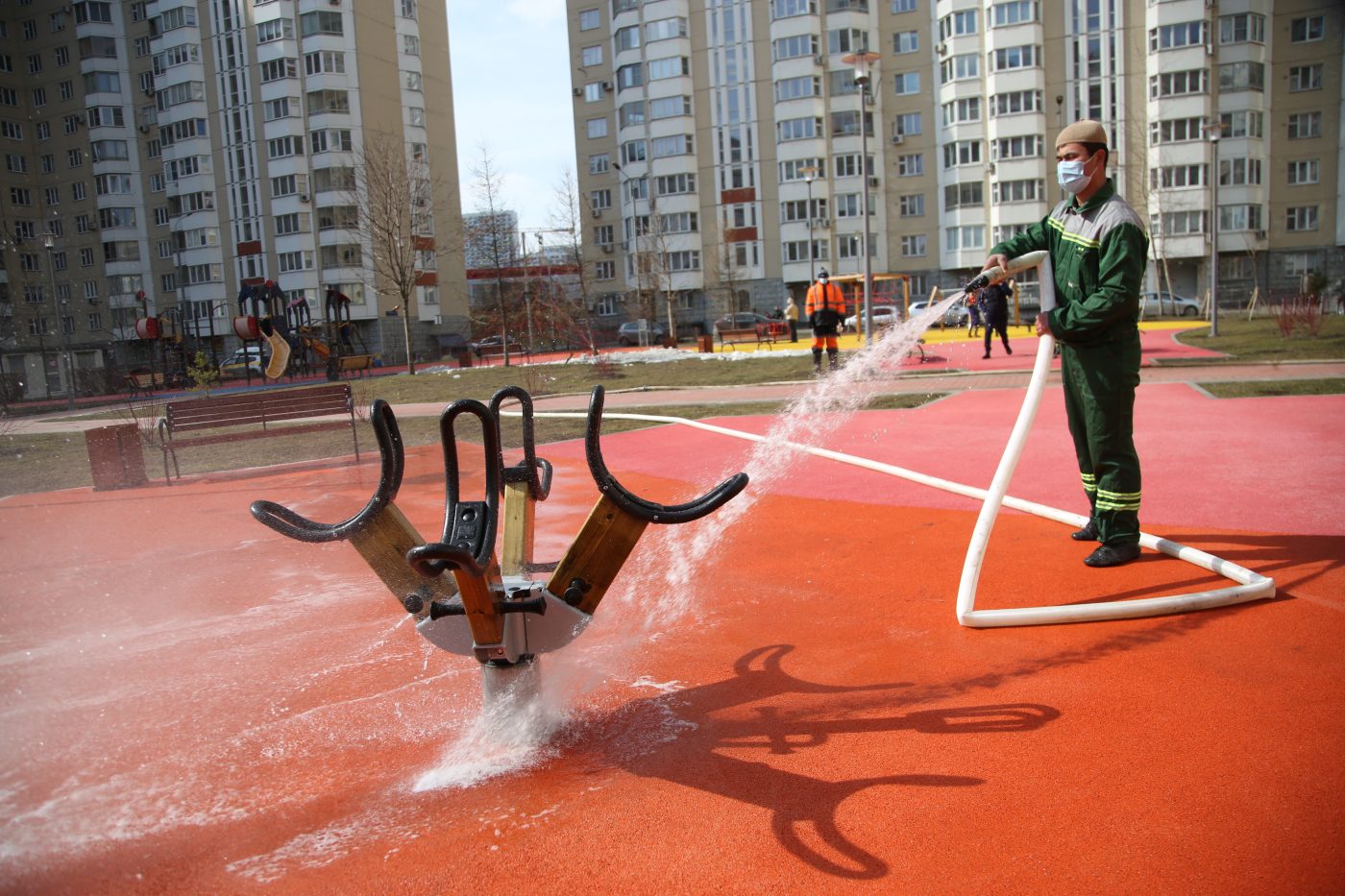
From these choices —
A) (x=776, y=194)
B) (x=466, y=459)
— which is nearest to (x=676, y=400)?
(x=466, y=459)

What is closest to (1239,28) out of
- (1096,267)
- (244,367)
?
(244,367)

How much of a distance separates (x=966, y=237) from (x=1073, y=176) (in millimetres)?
54815

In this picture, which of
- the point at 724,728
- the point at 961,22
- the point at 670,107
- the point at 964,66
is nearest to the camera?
the point at 724,728

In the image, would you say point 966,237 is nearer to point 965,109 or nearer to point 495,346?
point 965,109

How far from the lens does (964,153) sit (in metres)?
56.2

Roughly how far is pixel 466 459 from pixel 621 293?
57780 mm

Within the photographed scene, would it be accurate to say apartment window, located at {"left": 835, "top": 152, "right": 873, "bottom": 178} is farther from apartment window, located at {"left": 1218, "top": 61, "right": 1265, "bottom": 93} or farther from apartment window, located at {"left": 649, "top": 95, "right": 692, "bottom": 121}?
apartment window, located at {"left": 1218, "top": 61, "right": 1265, "bottom": 93}

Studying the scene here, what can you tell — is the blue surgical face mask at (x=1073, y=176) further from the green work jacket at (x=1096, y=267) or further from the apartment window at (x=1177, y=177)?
the apartment window at (x=1177, y=177)

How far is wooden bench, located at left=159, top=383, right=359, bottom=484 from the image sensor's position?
11.1m

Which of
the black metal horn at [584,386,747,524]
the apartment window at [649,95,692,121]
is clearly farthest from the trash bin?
the apartment window at [649,95,692,121]

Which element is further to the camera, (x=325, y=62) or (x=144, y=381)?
(x=325, y=62)

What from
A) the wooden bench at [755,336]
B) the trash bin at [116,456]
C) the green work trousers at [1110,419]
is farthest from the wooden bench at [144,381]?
the green work trousers at [1110,419]

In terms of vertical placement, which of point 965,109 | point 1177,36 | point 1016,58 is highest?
point 1016,58

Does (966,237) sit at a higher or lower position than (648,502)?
higher
